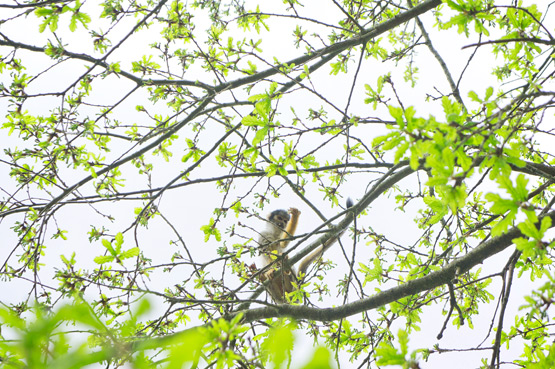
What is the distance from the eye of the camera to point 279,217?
26.2 feet

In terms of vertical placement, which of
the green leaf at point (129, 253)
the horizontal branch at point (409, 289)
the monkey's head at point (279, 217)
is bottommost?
the horizontal branch at point (409, 289)

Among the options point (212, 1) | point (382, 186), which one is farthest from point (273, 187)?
point (212, 1)

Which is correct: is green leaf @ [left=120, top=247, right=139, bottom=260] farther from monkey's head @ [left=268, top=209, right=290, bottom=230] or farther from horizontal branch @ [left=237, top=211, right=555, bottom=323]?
monkey's head @ [left=268, top=209, right=290, bottom=230]

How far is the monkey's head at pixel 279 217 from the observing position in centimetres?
787

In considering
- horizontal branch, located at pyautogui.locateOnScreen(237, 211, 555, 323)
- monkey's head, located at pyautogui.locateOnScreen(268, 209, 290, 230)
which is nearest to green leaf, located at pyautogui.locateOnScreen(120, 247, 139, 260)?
horizontal branch, located at pyautogui.locateOnScreen(237, 211, 555, 323)

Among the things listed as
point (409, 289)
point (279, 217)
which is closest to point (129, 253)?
point (409, 289)

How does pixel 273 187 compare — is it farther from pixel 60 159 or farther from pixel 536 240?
pixel 536 240

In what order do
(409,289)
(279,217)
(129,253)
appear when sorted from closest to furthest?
1. (129,253)
2. (409,289)
3. (279,217)

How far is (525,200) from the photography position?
131 centimetres

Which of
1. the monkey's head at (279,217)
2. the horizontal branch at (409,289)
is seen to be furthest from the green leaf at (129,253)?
the monkey's head at (279,217)

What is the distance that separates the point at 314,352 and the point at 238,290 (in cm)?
218

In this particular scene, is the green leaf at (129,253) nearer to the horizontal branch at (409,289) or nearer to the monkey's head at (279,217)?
the horizontal branch at (409,289)

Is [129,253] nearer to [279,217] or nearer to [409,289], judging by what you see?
[409,289]

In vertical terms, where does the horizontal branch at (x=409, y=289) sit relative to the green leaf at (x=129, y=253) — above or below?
below
